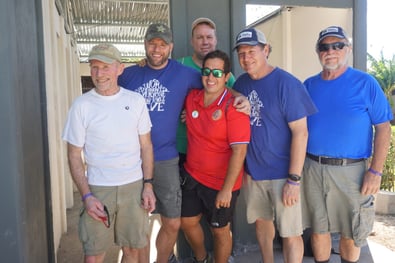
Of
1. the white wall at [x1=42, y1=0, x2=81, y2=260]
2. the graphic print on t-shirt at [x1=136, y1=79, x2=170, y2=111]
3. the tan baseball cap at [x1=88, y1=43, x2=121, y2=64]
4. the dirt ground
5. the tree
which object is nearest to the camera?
the tan baseball cap at [x1=88, y1=43, x2=121, y2=64]

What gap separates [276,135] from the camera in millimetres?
2562

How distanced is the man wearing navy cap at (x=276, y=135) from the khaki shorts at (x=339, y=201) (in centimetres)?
19

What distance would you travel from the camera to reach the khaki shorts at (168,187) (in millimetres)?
2715

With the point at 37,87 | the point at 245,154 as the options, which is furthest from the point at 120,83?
the point at 245,154

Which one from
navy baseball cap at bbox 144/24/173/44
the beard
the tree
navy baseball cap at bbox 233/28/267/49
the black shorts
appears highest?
the tree

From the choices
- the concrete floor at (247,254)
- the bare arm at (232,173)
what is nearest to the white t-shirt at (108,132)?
the bare arm at (232,173)

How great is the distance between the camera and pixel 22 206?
1926mm

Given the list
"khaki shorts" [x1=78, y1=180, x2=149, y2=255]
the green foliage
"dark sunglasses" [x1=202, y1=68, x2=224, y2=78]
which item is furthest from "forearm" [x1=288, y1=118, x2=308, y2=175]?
the green foliage

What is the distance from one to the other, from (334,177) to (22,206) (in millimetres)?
2020

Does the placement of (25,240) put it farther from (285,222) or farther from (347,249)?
(347,249)

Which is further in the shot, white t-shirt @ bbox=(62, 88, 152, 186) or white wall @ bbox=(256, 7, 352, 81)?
white wall @ bbox=(256, 7, 352, 81)

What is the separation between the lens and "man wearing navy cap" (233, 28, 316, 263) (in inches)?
97.7

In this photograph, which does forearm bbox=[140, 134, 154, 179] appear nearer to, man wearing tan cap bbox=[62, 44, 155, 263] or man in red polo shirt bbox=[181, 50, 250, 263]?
man wearing tan cap bbox=[62, 44, 155, 263]

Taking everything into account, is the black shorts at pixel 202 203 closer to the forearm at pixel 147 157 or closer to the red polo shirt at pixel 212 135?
the red polo shirt at pixel 212 135
